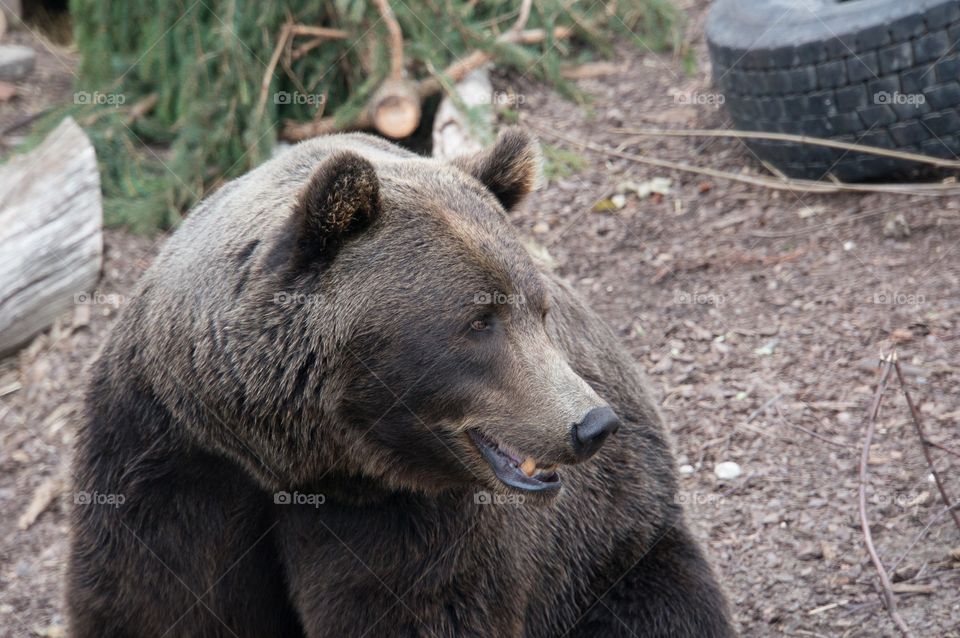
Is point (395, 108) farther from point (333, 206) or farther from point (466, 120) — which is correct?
point (333, 206)

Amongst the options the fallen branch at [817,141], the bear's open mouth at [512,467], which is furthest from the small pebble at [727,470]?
the fallen branch at [817,141]

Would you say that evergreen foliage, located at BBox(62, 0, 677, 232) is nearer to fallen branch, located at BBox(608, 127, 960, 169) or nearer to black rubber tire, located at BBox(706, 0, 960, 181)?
fallen branch, located at BBox(608, 127, 960, 169)

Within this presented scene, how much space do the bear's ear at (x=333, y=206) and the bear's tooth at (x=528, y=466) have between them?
3.04 feet

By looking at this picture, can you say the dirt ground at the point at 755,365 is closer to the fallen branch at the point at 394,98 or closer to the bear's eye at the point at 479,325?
the fallen branch at the point at 394,98

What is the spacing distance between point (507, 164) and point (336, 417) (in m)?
1.12

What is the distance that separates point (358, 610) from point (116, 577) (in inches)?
36.2

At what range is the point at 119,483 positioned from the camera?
3.74 metres

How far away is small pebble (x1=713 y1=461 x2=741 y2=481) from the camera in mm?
5711

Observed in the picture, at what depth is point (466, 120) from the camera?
7.86m

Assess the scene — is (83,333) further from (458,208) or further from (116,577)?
(458,208)

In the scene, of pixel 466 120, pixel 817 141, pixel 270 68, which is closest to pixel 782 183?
pixel 817 141

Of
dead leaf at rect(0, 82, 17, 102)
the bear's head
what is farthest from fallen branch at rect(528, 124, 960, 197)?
dead leaf at rect(0, 82, 17, 102)

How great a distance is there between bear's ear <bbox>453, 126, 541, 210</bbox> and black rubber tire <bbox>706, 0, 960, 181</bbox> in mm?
3681

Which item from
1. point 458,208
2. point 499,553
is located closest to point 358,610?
point 499,553
